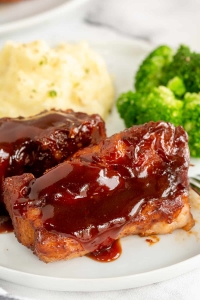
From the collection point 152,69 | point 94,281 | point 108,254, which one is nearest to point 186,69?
point 152,69

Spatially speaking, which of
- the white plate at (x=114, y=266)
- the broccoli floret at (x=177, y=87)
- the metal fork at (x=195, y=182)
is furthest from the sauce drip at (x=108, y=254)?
the broccoli floret at (x=177, y=87)

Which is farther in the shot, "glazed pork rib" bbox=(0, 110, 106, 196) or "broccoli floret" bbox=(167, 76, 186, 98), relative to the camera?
"broccoli floret" bbox=(167, 76, 186, 98)

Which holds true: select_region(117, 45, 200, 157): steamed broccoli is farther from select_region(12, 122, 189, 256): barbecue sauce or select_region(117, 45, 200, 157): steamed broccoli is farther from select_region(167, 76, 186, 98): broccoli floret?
select_region(12, 122, 189, 256): barbecue sauce

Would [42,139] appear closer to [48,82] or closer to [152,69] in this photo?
[48,82]

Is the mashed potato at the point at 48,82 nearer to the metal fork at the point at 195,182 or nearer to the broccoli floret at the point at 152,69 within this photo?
the broccoli floret at the point at 152,69

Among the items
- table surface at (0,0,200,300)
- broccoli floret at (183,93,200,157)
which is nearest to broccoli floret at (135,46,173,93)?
broccoli floret at (183,93,200,157)

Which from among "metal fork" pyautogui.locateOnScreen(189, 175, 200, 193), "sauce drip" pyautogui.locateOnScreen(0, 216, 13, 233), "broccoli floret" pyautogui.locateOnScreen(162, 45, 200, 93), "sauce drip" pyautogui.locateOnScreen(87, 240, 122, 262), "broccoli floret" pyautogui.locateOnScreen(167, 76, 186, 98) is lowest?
"sauce drip" pyautogui.locateOnScreen(0, 216, 13, 233)

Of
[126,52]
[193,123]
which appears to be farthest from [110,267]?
[126,52]

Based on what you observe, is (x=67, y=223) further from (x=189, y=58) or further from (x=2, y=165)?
(x=189, y=58)
